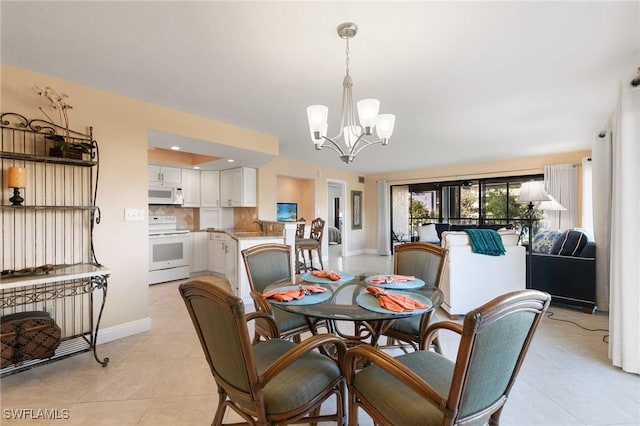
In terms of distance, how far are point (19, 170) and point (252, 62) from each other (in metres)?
1.89

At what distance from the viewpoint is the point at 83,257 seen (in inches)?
104

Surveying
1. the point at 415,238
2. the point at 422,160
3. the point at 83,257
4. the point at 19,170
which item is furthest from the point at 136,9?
the point at 415,238

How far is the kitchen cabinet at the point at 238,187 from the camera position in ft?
17.3

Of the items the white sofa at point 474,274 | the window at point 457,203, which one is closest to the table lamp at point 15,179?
the white sofa at point 474,274

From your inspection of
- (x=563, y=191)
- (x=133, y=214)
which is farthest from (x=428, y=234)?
(x=133, y=214)

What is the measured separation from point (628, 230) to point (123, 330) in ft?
14.5

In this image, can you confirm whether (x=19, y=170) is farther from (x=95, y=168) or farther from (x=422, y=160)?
(x=422, y=160)

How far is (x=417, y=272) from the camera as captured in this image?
238 centimetres

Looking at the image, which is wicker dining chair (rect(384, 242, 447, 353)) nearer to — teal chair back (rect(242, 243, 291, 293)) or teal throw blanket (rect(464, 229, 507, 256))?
teal chair back (rect(242, 243, 291, 293))

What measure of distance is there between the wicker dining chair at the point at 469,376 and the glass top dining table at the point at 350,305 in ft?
0.63

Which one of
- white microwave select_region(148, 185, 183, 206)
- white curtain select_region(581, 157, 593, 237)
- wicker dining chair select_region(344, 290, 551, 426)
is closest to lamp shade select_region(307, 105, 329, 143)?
wicker dining chair select_region(344, 290, 551, 426)

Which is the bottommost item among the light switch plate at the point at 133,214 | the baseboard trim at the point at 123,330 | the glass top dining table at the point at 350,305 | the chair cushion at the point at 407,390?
the baseboard trim at the point at 123,330

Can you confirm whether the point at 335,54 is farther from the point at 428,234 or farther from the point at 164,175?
the point at 428,234

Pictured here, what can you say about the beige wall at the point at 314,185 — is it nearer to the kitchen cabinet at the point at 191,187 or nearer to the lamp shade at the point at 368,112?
the kitchen cabinet at the point at 191,187
